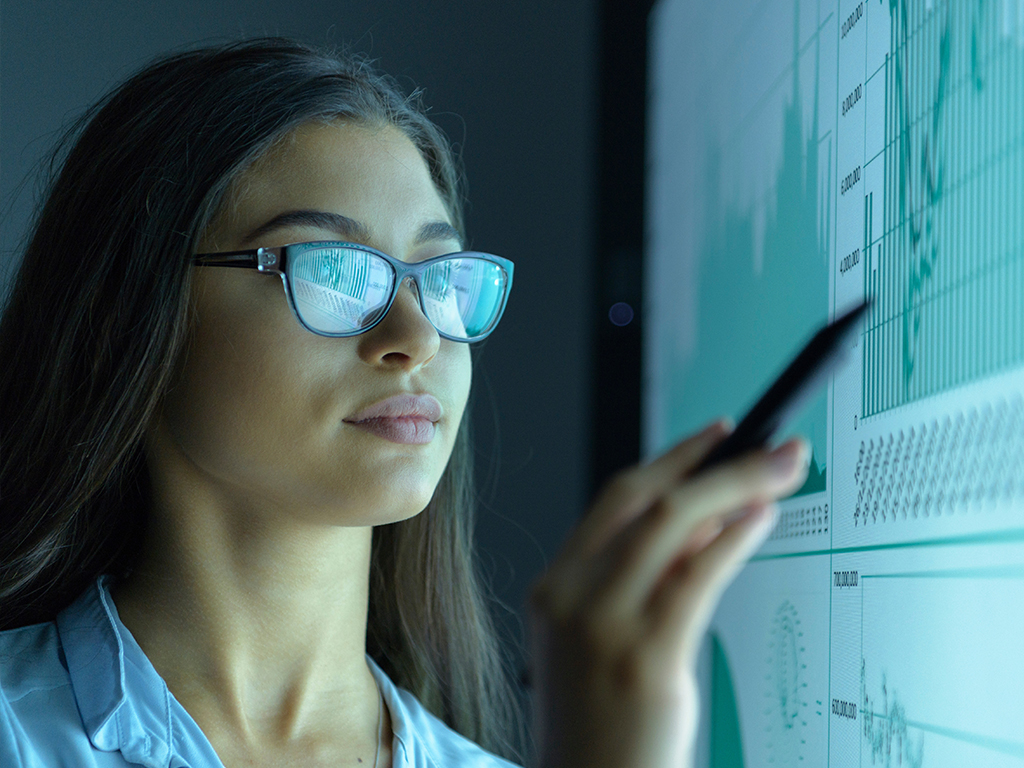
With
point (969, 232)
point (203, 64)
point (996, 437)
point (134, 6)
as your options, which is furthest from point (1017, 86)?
point (134, 6)

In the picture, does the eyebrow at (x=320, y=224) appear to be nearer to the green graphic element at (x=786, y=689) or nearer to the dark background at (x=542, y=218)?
the green graphic element at (x=786, y=689)

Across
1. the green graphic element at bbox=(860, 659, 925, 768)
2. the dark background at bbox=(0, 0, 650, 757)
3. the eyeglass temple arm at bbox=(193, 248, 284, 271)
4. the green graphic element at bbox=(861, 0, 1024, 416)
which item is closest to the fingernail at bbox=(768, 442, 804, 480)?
the green graphic element at bbox=(861, 0, 1024, 416)

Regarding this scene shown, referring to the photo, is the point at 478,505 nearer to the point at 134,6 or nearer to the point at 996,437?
the point at 134,6

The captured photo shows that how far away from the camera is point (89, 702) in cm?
95

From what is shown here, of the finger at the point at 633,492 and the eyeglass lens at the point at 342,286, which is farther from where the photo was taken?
the eyeglass lens at the point at 342,286

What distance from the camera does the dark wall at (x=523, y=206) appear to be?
5.28 feet

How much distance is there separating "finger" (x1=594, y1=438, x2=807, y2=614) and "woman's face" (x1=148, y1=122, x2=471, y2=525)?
51 cm

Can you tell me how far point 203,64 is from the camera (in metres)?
1.10

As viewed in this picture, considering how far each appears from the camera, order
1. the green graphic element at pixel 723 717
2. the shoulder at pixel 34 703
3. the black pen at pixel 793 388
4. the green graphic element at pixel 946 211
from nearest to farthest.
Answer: the black pen at pixel 793 388, the green graphic element at pixel 946 211, the shoulder at pixel 34 703, the green graphic element at pixel 723 717

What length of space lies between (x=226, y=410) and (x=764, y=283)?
56 cm

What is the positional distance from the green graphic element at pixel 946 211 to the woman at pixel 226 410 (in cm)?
42

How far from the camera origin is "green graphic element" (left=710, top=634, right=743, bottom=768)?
3.63 ft

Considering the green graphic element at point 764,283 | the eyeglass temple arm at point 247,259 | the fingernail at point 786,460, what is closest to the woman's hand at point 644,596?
the fingernail at point 786,460

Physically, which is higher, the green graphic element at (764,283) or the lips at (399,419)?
the green graphic element at (764,283)
